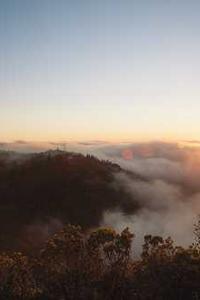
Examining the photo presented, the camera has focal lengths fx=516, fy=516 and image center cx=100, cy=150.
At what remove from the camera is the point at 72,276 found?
74938 millimetres

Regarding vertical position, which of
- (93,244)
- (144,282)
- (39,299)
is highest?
(93,244)

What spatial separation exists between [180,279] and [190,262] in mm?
2752

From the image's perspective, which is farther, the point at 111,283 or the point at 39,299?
the point at 39,299

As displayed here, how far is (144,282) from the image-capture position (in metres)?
72.4

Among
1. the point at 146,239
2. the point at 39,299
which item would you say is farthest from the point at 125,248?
the point at 39,299

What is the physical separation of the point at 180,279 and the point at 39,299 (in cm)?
2312

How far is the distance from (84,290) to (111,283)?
13.2 ft

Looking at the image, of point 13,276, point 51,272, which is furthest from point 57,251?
point 13,276

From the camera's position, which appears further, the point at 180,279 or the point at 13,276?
the point at 13,276

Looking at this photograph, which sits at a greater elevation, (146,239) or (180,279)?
(146,239)

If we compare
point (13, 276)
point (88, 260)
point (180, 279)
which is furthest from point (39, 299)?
point (180, 279)

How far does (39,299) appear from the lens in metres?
80.7

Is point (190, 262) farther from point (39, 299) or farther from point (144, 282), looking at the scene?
point (39, 299)

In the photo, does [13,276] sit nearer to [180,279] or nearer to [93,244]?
Answer: [93,244]
